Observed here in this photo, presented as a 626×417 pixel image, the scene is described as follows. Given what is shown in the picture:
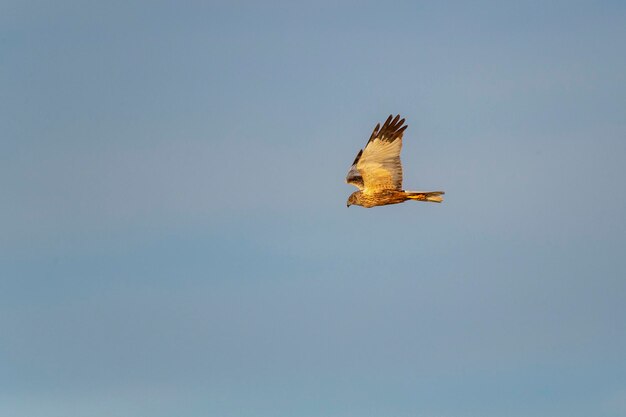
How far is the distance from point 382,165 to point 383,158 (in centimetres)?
26

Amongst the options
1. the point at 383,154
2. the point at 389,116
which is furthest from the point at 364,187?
the point at 389,116

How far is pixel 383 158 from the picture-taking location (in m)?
20.2

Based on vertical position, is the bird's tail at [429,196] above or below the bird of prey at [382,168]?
below

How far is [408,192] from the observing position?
1956 centimetres

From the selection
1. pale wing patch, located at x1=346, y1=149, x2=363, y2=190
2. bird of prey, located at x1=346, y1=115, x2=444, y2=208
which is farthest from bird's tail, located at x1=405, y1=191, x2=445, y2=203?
pale wing patch, located at x1=346, y1=149, x2=363, y2=190

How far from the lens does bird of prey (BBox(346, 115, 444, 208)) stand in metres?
19.9

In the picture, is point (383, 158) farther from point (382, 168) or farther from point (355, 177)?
point (355, 177)

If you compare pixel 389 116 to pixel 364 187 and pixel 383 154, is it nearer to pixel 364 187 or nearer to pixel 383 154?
pixel 383 154

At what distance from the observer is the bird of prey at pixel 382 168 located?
19.9m

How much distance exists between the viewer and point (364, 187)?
2027 centimetres

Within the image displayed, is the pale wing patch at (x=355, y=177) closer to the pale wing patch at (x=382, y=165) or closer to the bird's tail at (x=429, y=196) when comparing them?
the pale wing patch at (x=382, y=165)

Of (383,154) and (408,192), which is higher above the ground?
(383,154)

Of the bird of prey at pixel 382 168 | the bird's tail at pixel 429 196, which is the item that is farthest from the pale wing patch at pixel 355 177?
the bird's tail at pixel 429 196

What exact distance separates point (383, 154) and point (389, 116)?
Result: 4.52 feet
